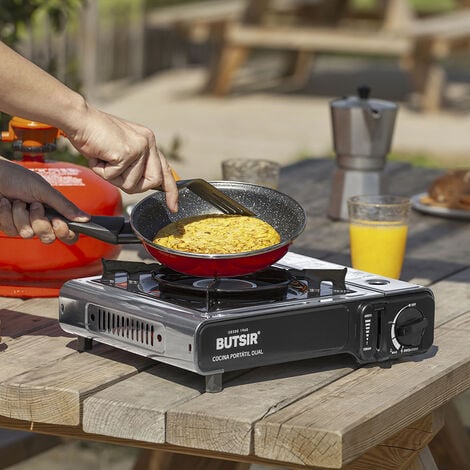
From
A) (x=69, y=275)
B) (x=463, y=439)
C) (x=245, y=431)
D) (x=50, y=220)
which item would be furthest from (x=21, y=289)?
(x=463, y=439)

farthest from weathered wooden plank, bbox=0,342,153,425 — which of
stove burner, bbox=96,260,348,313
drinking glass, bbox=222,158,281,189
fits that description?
drinking glass, bbox=222,158,281,189

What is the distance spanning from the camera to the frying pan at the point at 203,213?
2.09 meters

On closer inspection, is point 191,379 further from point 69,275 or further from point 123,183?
point 69,275

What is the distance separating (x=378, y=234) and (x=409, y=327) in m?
0.58

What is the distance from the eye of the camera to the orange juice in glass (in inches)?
106

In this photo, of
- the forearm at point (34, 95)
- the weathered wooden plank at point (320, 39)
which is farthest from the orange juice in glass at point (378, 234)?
the weathered wooden plank at point (320, 39)

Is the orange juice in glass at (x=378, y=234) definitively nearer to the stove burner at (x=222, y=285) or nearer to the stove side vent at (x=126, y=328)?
the stove burner at (x=222, y=285)

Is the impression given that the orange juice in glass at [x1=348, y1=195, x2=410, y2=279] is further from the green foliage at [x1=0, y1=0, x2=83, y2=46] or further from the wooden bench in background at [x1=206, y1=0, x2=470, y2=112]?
the wooden bench in background at [x1=206, y1=0, x2=470, y2=112]

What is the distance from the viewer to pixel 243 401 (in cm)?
195

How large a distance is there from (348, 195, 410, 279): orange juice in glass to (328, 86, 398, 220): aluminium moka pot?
54cm

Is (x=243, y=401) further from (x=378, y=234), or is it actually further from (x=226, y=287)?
(x=378, y=234)

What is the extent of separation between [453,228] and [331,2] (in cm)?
862

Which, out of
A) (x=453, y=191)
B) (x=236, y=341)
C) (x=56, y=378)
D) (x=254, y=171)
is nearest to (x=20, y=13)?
(x=254, y=171)

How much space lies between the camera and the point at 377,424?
1.90m
